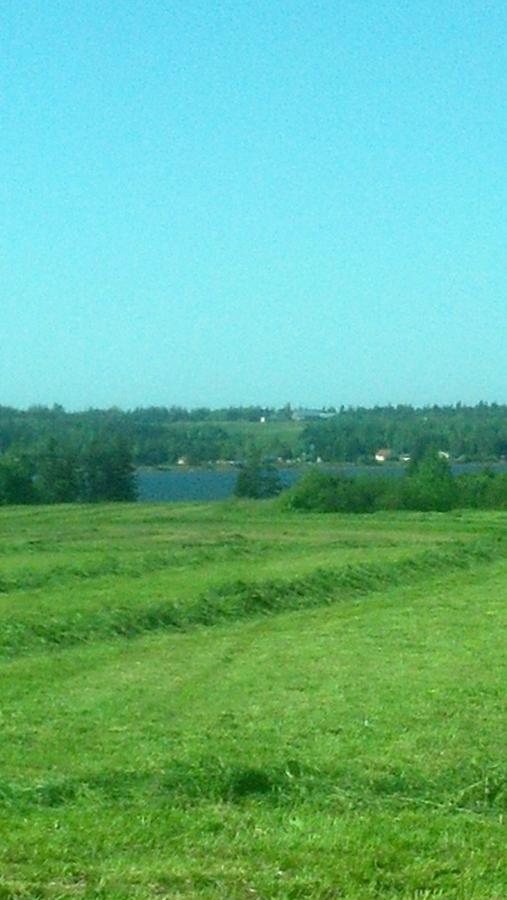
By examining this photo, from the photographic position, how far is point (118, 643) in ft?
51.2

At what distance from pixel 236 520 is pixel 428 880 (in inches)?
1077

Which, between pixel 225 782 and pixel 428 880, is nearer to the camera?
pixel 428 880

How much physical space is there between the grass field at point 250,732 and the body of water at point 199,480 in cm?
2555

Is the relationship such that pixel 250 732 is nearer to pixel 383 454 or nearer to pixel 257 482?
pixel 257 482

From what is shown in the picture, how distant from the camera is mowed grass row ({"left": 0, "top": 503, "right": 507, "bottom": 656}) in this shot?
1709 cm

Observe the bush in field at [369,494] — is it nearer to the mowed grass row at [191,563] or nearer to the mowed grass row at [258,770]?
the mowed grass row at [191,563]

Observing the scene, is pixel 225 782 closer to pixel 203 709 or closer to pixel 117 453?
pixel 203 709

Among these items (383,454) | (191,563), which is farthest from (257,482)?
(191,563)

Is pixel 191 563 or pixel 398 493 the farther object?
pixel 398 493

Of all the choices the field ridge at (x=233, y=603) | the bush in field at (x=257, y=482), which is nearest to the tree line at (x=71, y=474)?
the bush in field at (x=257, y=482)

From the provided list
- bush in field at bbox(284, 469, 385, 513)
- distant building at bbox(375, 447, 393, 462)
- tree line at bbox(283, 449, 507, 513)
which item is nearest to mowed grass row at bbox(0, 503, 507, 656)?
bush in field at bbox(284, 469, 385, 513)

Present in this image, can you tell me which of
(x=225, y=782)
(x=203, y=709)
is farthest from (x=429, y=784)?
(x=203, y=709)

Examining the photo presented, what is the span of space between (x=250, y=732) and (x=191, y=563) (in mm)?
13631

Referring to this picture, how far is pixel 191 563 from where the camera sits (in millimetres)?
23359
